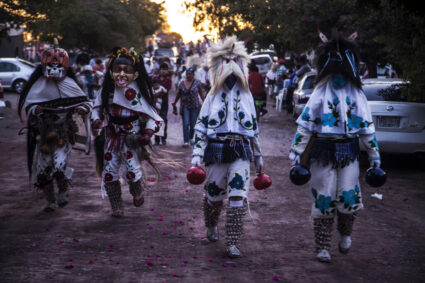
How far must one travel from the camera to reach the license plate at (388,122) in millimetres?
10445

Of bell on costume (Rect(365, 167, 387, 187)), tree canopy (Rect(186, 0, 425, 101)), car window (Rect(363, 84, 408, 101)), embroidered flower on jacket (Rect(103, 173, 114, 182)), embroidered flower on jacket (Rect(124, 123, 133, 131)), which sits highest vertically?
tree canopy (Rect(186, 0, 425, 101))

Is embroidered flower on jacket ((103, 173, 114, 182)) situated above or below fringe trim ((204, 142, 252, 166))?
below

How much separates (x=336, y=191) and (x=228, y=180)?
1.04 meters

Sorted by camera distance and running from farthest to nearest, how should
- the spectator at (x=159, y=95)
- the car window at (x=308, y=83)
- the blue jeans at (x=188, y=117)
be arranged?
the car window at (x=308, y=83), the blue jeans at (x=188, y=117), the spectator at (x=159, y=95)

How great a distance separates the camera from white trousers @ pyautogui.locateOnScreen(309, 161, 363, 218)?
18.6ft

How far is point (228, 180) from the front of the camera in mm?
6012

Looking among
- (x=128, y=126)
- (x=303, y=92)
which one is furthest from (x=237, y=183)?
(x=303, y=92)

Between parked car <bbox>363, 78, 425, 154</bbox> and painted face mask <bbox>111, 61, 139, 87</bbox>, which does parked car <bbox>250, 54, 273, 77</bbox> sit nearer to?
parked car <bbox>363, 78, 425, 154</bbox>

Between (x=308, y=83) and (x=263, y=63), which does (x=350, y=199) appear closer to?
(x=308, y=83)

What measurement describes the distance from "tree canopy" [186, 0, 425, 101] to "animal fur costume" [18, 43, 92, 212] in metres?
3.49

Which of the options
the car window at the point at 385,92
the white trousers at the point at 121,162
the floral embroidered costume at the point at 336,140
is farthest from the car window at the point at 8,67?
the floral embroidered costume at the point at 336,140

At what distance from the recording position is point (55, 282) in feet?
16.2

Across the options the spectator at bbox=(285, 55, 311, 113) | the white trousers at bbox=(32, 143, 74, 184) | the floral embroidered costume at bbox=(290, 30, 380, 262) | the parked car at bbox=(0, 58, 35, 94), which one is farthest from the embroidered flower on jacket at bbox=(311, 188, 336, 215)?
the parked car at bbox=(0, 58, 35, 94)

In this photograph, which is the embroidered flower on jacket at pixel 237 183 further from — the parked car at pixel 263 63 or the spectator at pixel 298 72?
the parked car at pixel 263 63
